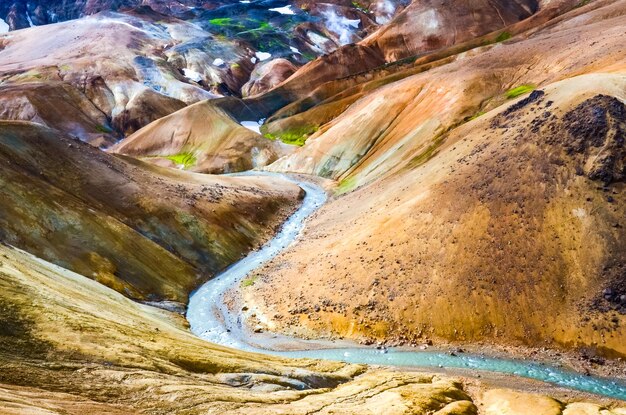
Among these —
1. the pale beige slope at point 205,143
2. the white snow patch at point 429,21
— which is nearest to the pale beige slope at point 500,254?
the pale beige slope at point 205,143

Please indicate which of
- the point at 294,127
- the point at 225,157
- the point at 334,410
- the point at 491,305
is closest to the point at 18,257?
the point at 334,410

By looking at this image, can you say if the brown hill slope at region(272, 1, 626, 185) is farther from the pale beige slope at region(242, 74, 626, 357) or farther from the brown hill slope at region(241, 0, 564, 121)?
the brown hill slope at region(241, 0, 564, 121)

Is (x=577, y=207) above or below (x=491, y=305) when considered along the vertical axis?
above

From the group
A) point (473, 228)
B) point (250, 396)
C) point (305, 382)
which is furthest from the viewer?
point (473, 228)

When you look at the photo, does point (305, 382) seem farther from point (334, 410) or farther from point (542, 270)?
point (542, 270)

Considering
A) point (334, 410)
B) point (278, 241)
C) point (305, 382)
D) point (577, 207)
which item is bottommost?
point (278, 241)

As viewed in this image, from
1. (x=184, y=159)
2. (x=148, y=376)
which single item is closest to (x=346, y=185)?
(x=184, y=159)

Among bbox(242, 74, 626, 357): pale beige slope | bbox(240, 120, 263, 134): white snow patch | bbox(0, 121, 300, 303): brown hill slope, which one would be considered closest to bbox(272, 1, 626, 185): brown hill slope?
bbox(242, 74, 626, 357): pale beige slope
